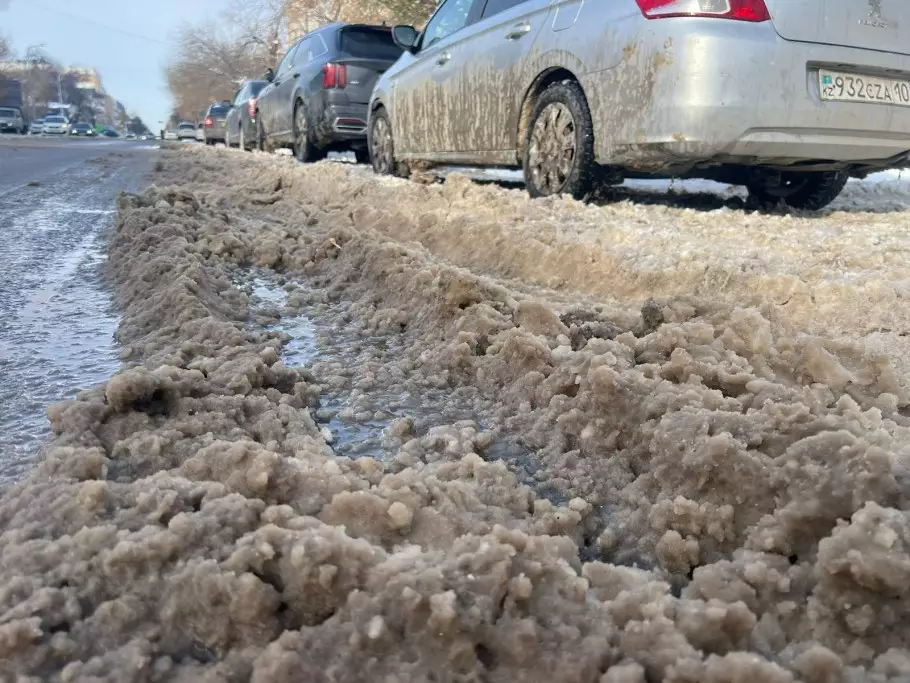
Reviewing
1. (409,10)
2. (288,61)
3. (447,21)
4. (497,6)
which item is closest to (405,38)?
(447,21)

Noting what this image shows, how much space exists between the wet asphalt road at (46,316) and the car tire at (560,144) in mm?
2752

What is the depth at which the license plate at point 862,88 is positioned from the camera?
12.2ft

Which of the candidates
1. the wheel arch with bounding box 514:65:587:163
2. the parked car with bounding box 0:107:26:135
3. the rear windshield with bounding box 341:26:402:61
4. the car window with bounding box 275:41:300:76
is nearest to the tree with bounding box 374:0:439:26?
the car window with bounding box 275:41:300:76

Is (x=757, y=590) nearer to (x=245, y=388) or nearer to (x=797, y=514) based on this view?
(x=797, y=514)

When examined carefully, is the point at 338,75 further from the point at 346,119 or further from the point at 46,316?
the point at 46,316

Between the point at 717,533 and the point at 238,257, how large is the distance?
9.21ft

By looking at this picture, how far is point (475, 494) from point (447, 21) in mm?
5737

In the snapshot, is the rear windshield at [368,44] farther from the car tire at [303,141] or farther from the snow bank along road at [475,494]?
the snow bank along road at [475,494]

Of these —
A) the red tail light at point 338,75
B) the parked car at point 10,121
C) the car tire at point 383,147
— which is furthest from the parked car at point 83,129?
the car tire at point 383,147

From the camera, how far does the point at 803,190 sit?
5.15m

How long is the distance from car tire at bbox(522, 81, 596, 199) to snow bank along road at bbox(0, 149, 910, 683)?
67.2 inches

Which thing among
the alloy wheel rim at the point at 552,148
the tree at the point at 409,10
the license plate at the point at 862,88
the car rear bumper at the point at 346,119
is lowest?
the alloy wheel rim at the point at 552,148

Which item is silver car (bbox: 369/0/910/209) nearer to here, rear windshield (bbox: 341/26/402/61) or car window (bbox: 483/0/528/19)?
car window (bbox: 483/0/528/19)

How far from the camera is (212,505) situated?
122 cm
